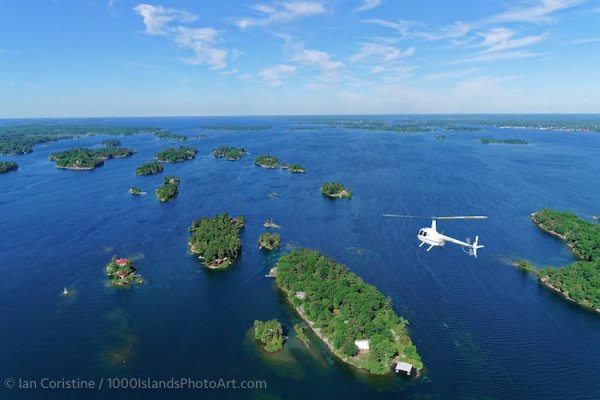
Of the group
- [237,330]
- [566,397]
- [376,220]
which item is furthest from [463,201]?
[237,330]

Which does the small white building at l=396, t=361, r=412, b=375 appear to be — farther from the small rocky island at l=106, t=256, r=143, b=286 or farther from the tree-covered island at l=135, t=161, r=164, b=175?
the tree-covered island at l=135, t=161, r=164, b=175

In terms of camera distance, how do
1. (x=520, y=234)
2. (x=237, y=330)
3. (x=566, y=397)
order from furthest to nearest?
(x=520, y=234) < (x=237, y=330) < (x=566, y=397)

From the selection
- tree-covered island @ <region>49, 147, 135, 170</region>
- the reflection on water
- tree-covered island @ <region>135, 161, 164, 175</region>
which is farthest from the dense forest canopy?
tree-covered island @ <region>49, 147, 135, 170</region>

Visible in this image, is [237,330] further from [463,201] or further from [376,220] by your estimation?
[463,201]

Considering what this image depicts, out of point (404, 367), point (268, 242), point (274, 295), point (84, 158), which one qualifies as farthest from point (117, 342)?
point (84, 158)

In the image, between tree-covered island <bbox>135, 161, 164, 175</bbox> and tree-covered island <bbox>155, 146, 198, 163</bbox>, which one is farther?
tree-covered island <bbox>155, 146, 198, 163</bbox>
